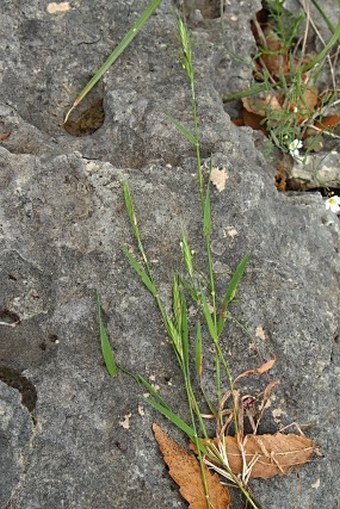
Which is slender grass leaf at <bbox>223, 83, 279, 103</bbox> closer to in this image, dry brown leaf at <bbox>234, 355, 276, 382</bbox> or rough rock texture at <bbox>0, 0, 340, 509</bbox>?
rough rock texture at <bbox>0, 0, 340, 509</bbox>

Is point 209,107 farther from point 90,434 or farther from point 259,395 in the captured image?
point 90,434

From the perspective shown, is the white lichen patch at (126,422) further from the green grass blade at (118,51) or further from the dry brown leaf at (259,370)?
the green grass blade at (118,51)

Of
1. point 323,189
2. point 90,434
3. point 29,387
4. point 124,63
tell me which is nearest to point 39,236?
point 29,387

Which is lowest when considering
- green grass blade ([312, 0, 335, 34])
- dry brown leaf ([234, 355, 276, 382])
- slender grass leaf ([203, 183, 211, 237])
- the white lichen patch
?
dry brown leaf ([234, 355, 276, 382])

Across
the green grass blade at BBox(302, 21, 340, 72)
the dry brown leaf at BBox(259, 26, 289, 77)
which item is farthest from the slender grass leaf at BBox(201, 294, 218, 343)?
the dry brown leaf at BBox(259, 26, 289, 77)

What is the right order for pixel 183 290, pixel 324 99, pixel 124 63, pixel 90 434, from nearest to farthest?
pixel 90 434, pixel 183 290, pixel 124 63, pixel 324 99

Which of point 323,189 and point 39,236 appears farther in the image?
point 323,189
